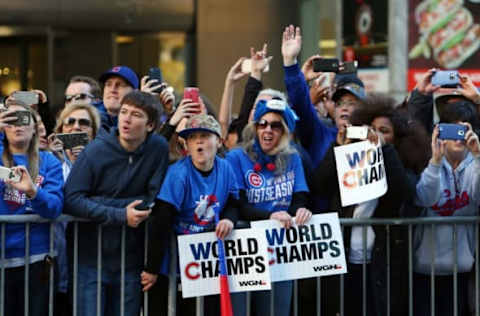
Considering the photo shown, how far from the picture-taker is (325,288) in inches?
267

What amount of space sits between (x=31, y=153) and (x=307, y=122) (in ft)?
6.94

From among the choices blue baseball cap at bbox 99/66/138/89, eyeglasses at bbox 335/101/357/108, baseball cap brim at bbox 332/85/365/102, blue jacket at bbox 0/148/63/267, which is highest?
blue baseball cap at bbox 99/66/138/89

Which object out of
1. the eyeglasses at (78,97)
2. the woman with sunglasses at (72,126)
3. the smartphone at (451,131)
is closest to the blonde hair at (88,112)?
the woman with sunglasses at (72,126)

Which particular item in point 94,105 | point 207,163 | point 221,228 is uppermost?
point 94,105

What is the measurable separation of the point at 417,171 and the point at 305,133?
918mm

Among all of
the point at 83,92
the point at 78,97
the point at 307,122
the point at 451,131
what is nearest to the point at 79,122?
the point at 78,97

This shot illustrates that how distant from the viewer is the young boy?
632 cm

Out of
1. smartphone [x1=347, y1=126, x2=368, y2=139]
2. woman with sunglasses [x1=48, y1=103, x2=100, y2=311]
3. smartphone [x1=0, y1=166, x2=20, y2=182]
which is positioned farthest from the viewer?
woman with sunglasses [x1=48, y1=103, x2=100, y2=311]

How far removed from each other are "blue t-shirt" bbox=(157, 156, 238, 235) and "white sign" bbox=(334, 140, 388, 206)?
79cm

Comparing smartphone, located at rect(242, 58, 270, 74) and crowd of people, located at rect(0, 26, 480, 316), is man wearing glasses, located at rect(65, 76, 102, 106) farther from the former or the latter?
smartphone, located at rect(242, 58, 270, 74)

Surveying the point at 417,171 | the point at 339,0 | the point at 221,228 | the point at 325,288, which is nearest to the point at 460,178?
the point at 417,171

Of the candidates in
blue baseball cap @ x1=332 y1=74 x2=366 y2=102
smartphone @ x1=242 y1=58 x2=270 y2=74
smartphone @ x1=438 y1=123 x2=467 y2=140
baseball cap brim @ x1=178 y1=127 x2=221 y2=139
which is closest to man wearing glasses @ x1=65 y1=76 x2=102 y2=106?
smartphone @ x1=242 y1=58 x2=270 y2=74

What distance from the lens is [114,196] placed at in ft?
21.2

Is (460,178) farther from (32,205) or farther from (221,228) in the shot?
(32,205)
